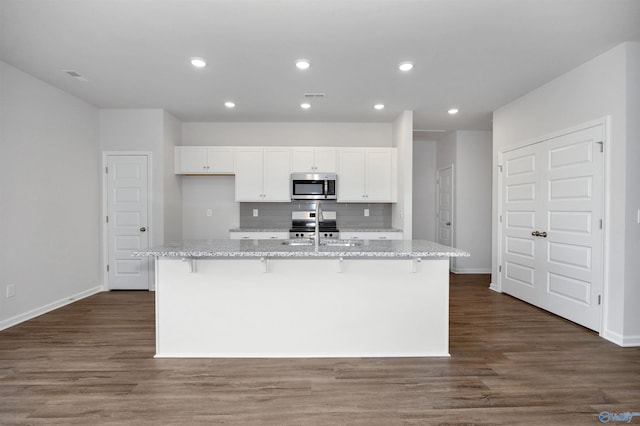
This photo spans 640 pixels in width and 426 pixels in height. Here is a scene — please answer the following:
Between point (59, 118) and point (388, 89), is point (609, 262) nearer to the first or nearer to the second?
point (388, 89)

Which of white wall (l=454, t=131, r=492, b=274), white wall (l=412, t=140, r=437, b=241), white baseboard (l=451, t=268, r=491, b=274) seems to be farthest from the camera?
white wall (l=412, t=140, r=437, b=241)

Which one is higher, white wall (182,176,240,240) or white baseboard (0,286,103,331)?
white wall (182,176,240,240)

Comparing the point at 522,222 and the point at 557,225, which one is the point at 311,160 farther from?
the point at 557,225

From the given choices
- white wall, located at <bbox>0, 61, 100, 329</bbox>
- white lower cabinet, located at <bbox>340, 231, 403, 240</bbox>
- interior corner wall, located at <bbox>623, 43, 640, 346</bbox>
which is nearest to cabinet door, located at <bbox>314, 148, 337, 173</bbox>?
white lower cabinet, located at <bbox>340, 231, 403, 240</bbox>

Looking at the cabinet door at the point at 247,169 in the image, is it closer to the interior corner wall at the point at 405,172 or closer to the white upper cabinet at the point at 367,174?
the white upper cabinet at the point at 367,174

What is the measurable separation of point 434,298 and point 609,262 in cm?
182

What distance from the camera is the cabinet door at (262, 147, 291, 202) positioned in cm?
548

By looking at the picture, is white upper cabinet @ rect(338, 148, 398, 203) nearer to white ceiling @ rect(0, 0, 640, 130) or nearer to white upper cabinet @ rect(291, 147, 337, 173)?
white upper cabinet @ rect(291, 147, 337, 173)

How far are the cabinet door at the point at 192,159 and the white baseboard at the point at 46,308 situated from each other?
211 cm

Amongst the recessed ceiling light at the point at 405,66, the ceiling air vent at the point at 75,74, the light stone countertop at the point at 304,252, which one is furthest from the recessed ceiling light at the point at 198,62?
the recessed ceiling light at the point at 405,66

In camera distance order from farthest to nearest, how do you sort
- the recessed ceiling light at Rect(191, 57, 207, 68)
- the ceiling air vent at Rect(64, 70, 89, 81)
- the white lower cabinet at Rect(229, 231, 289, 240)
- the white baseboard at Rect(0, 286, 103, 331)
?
1. the white lower cabinet at Rect(229, 231, 289, 240)
2. the ceiling air vent at Rect(64, 70, 89, 81)
3. the white baseboard at Rect(0, 286, 103, 331)
4. the recessed ceiling light at Rect(191, 57, 207, 68)

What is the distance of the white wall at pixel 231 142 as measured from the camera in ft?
19.0

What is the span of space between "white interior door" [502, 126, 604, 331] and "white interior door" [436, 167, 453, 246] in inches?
67.4

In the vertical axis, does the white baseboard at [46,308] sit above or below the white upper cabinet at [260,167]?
below
